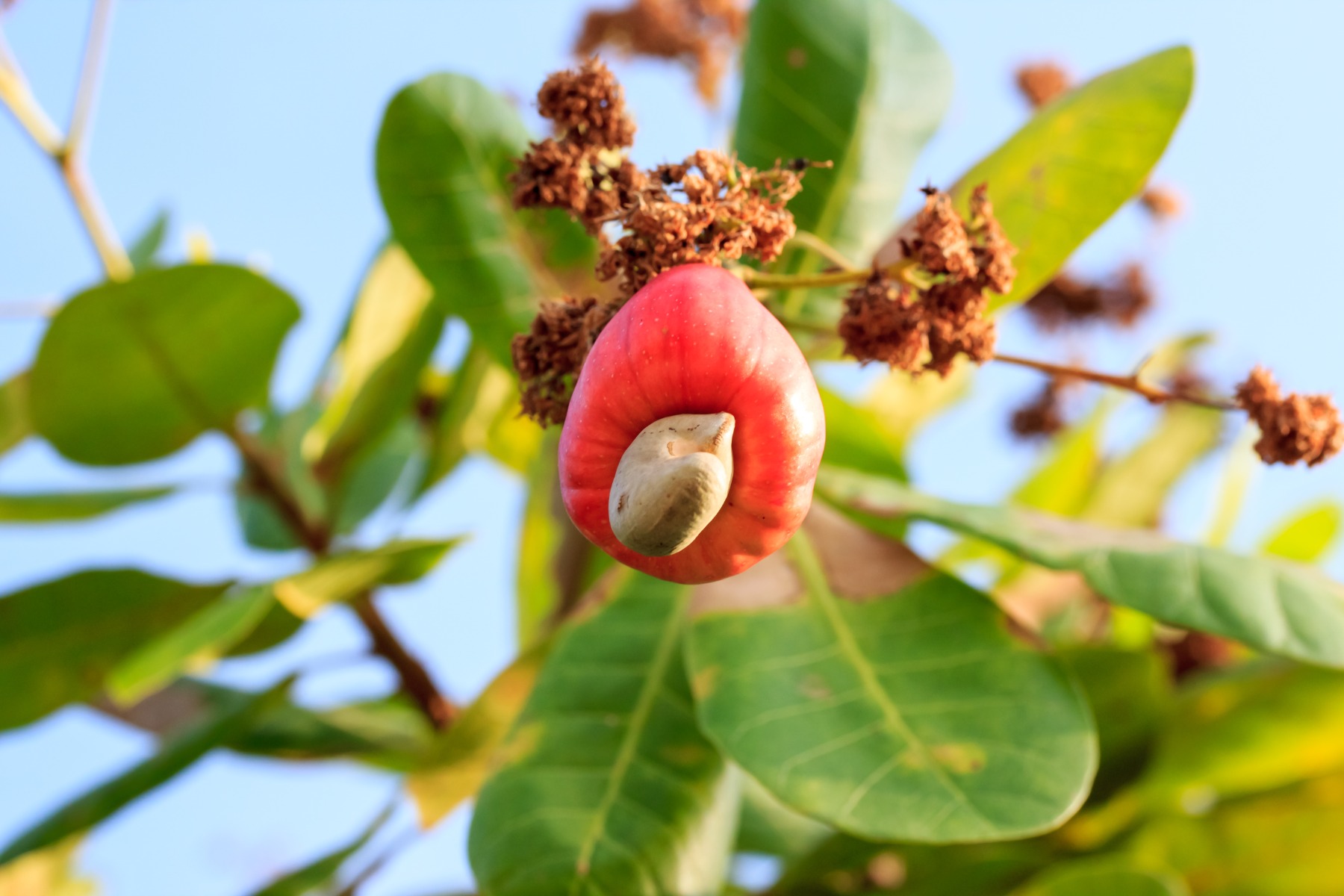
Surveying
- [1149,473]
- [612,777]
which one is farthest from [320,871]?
[1149,473]

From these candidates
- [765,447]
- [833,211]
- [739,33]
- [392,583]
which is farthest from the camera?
[739,33]

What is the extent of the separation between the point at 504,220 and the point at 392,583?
1.80 ft

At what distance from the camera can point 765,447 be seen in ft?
2.25

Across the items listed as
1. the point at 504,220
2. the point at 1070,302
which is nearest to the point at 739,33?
the point at 1070,302

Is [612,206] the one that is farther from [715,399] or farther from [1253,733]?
[1253,733]

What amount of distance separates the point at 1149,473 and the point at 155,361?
4.98ft

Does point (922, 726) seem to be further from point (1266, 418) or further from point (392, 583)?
point (392, 583)

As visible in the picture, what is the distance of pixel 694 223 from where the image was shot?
77 centimetres

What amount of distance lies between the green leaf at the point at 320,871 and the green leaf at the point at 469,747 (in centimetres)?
6

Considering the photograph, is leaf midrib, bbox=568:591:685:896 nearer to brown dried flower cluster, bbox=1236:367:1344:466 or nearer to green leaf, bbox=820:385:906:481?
green leaf, bbox=820:385:906:481

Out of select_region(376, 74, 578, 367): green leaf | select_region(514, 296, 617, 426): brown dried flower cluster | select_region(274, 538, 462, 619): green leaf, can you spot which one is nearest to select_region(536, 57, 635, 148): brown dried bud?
select_region(514, 296, 617, 426): brown dried flower cluster

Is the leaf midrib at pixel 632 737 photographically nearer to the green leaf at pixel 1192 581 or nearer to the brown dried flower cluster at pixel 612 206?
the green leaf at pixel 1192 581

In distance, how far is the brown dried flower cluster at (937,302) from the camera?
2.86 feet

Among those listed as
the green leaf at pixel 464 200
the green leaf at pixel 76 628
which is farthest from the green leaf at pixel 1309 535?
the green leaf at pixel 76 628
